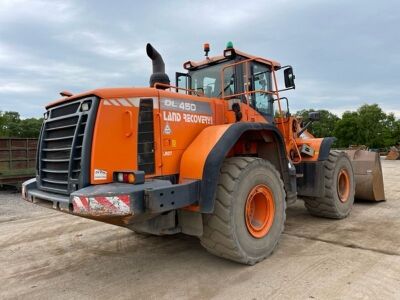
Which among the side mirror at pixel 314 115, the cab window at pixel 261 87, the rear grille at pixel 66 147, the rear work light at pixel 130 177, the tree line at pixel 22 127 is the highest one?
the tree line at pixel 22 127

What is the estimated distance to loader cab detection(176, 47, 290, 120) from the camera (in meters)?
5.46

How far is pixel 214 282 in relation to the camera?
391 centimetres

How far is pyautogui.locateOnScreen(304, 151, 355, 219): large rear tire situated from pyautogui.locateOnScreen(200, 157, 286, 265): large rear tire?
6.27 ft

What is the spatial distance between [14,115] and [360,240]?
77.2m

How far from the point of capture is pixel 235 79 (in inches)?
216

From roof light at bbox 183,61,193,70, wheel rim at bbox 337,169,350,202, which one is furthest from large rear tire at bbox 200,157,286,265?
wheel rim at bbox 337,169,350,202

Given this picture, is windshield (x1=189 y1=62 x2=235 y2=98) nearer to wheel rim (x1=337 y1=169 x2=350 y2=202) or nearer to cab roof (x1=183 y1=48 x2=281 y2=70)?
cab roof (x1=183 y1=48 x2=281 y2=70)

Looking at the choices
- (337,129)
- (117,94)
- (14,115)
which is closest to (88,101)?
(117,94)

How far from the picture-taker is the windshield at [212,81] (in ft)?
18.2

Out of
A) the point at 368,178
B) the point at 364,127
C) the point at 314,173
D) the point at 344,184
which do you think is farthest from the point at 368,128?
the point at 314,173

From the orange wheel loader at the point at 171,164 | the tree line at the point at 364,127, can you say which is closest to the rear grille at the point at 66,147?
the orange wheel loader at the point at 171,164

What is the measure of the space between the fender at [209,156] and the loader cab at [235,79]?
1.00 meters

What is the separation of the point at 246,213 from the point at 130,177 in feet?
4.92

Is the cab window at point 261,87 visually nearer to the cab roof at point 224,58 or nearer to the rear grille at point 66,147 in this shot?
the cab roof at point 224,58
